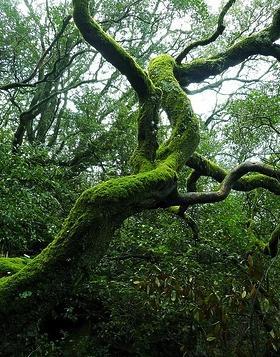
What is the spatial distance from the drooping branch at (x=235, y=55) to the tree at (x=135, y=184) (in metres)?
0.02

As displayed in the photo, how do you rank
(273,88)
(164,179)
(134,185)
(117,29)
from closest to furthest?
(134,185) < (164,179) < (273,88) < (117,29)

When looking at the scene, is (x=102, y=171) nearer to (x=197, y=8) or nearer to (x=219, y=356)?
(x=197, y=8)

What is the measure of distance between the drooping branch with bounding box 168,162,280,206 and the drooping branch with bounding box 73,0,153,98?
1.49m

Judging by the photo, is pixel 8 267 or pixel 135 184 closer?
pixel 8 267

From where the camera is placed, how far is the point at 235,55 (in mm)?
7070

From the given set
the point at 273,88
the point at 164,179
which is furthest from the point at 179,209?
the point at 273,88

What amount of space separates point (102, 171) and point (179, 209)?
4.36 m

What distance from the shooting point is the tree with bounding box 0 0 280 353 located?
11.6 ft

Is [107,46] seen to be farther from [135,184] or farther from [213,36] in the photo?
[213,36]

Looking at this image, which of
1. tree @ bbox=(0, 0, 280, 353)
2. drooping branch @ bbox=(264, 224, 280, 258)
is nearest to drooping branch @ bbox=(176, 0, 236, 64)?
tree @ bbox=(0, 0, 280, 353)

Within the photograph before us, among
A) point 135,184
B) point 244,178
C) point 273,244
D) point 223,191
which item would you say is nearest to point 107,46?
point 135,184

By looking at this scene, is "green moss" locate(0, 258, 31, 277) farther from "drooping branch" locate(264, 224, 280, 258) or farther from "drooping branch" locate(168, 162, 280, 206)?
"drooping branch" locate(264, 224, 280, 258)

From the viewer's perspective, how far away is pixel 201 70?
723 cm

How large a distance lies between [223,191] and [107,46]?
2.52 metres
